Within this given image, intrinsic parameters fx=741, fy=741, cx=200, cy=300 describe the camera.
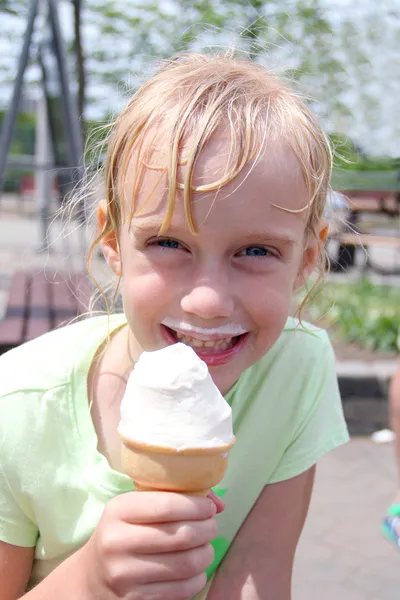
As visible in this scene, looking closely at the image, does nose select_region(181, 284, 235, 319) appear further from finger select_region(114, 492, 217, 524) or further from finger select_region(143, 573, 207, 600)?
finger select_region(143, 573, 207, 600)

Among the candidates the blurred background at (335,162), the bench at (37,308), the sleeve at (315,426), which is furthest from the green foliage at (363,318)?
the sleeve at (315,426)

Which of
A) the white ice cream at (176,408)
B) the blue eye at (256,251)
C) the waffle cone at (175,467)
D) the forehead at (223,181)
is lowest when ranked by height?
the waffle cone at (175,467)

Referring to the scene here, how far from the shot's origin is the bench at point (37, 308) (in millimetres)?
3870

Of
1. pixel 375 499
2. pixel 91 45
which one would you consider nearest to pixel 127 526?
pixel 375 499

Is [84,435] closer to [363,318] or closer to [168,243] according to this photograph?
[168,243]

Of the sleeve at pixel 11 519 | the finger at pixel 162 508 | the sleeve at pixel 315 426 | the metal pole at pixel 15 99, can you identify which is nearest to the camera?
the finger at pixel 162 508

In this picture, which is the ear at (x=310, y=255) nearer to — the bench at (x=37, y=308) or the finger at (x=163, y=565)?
the finger at (x=163, y=565)

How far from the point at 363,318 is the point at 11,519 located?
5310 millimetres

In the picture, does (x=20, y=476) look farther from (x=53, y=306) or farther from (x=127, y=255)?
(x=53, y=306)

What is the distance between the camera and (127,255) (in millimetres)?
1582

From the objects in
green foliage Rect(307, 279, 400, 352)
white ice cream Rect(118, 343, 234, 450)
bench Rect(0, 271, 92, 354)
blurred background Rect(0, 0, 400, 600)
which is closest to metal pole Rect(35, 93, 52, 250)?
blurred background Rect(0, 0, 400, 600)

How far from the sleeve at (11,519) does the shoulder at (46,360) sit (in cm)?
20

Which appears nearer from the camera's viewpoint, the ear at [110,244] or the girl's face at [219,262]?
the girl's face at [219,262]

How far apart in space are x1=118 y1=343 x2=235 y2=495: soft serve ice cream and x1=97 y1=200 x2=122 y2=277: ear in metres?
0.46
